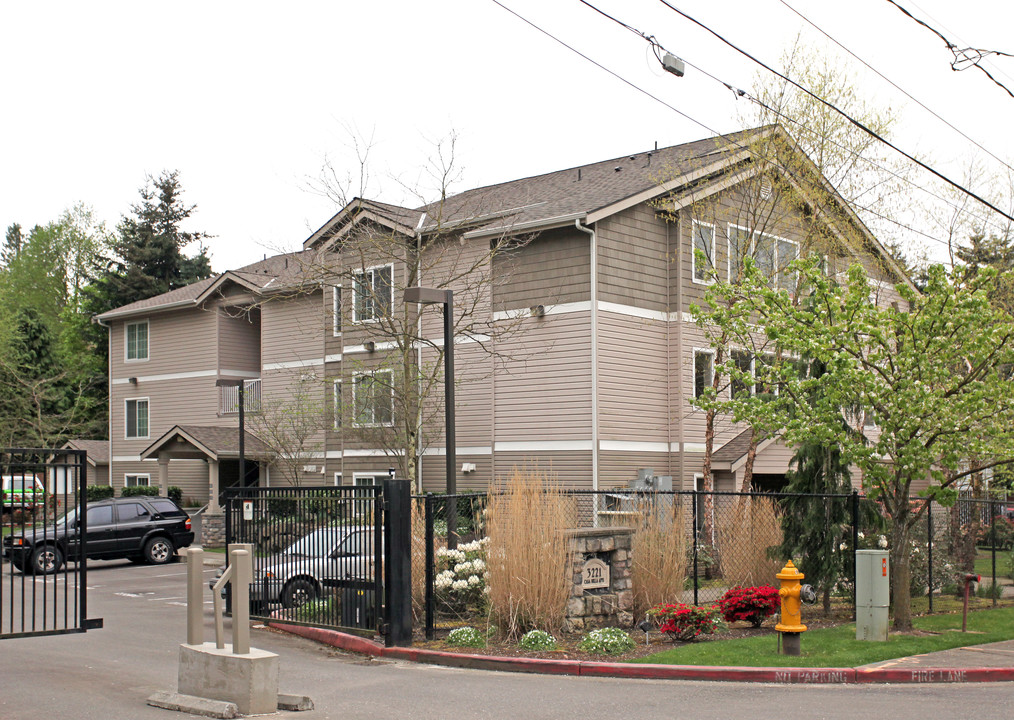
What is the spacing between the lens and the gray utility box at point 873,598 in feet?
42.1

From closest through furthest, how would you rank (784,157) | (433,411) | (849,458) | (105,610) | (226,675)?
(226,675), (849,458), (105,610), (784,157), (433,411)

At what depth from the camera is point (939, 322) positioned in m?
13.1

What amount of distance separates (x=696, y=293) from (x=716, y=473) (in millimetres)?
4407

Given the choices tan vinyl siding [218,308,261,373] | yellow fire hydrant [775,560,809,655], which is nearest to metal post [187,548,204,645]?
yellow fire hydrant [775,560,809,655]

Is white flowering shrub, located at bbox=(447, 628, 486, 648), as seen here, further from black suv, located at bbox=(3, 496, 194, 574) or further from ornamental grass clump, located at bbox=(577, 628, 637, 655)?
black suv, located at bbox=(3, 496, 194, 574)

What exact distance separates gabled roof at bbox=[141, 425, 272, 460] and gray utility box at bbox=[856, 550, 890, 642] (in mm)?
22214

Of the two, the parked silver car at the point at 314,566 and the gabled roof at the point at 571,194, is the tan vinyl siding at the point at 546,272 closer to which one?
the gabled roof at the point at 571,194

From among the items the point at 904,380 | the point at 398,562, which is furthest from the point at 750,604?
the point at 398,562

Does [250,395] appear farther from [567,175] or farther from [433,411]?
[567,175]

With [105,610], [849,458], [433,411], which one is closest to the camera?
[849,458]

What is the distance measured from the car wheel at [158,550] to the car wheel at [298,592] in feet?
44.1

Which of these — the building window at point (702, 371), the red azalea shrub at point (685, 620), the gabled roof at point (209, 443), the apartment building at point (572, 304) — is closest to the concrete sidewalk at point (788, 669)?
the red azalea shrub at point (685, 620)

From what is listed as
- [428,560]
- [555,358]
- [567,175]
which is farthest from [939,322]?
[567,175]

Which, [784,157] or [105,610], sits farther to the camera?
[784,157]
